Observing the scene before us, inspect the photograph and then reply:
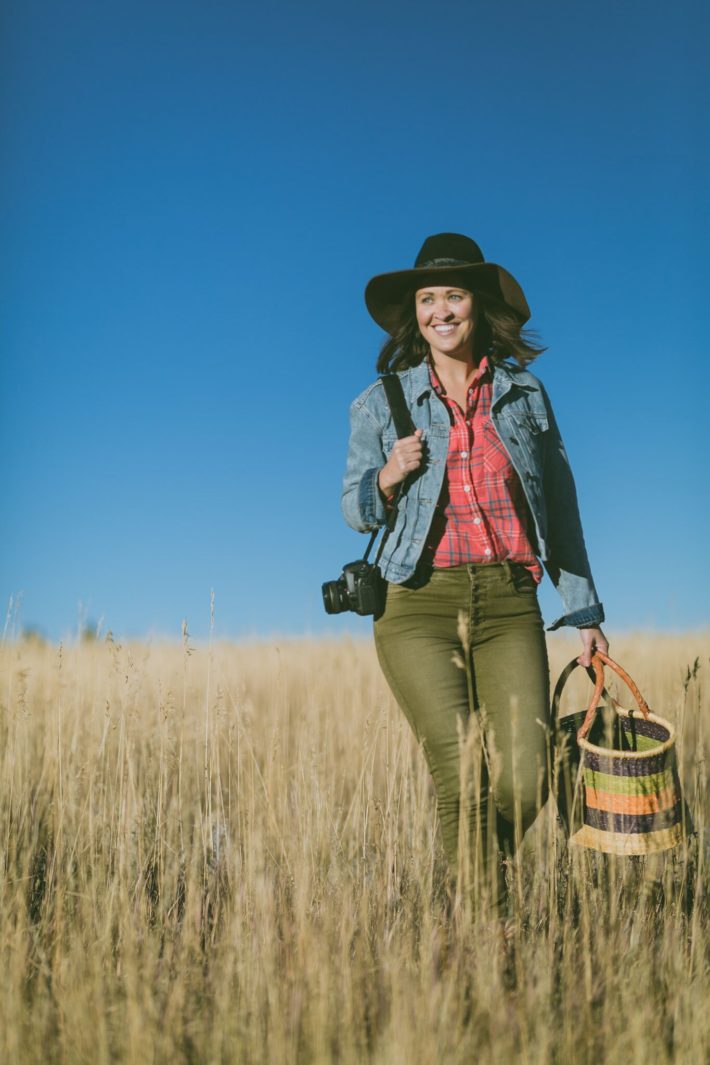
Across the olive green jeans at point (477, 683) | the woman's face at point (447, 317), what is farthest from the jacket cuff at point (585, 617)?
the woman's face at point (447, 317)

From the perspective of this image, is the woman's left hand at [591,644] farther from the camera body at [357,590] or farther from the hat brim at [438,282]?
the hat brim at [438,282]

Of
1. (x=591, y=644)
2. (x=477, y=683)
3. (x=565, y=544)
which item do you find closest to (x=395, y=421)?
(x=565, y=544)

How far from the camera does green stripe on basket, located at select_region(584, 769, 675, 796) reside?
254 cm

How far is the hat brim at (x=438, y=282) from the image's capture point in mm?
3025

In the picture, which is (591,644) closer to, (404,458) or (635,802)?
(635,802)

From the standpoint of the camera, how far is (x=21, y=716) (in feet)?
11.3

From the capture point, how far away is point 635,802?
2.55m

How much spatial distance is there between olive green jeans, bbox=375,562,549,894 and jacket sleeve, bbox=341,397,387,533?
0.79 feet

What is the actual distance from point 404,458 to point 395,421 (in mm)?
249

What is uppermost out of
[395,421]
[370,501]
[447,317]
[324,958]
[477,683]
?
[447,317]

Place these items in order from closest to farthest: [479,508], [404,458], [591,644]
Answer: [404,458]
[479,508]
[591,644]

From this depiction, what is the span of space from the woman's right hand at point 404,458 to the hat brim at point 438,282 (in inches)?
27.4

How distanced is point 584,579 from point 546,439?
19.8 inches

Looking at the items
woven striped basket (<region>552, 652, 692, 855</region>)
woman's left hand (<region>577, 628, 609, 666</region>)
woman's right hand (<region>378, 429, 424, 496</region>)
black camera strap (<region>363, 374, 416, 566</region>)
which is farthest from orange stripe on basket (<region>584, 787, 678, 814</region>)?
woman's right hand (<region>378, 429, 424, 496</region>)
